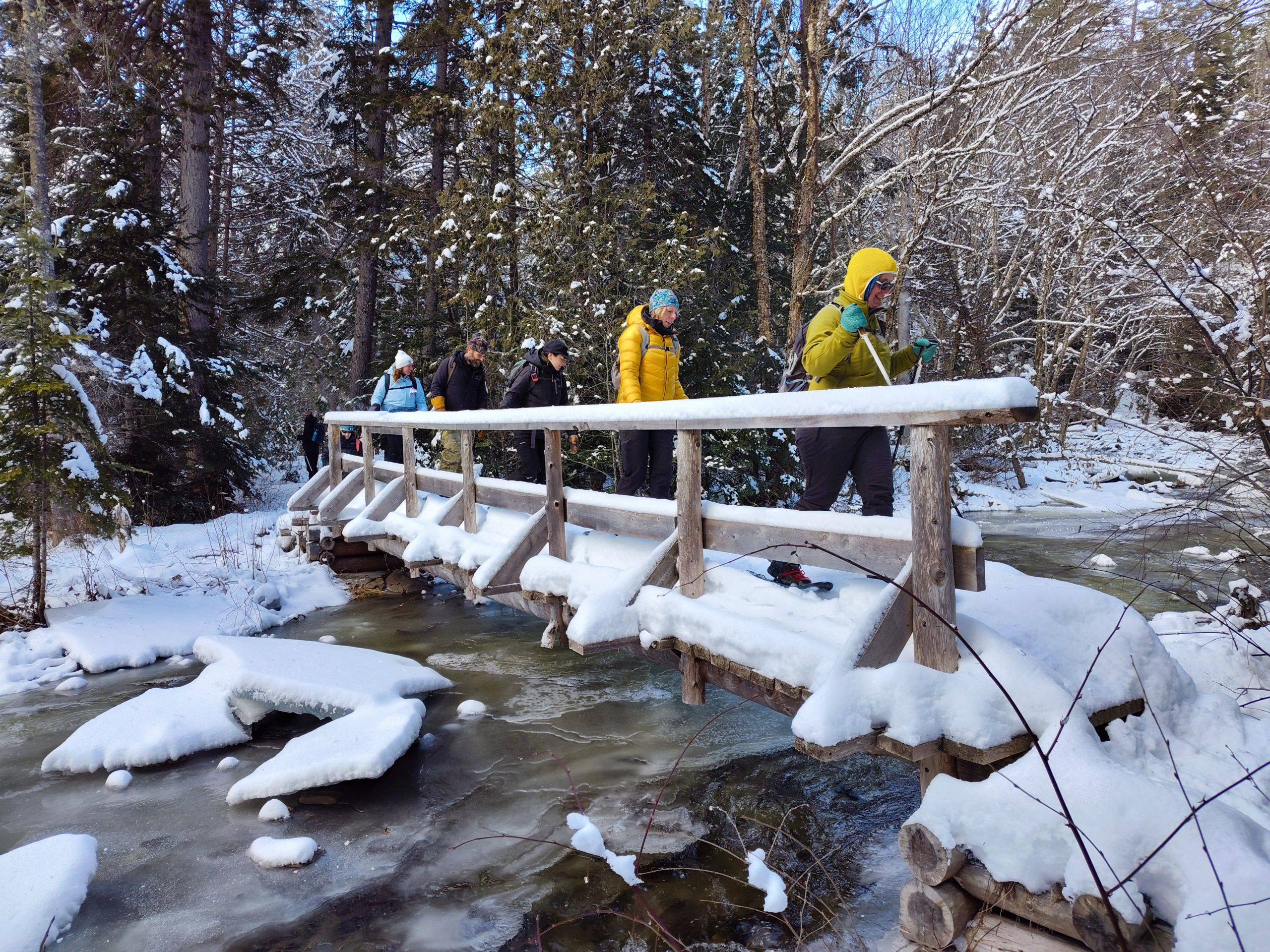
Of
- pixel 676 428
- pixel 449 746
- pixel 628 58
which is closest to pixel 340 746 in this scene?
pixel 449 746

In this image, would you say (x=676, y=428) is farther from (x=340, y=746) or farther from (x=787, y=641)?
(x=340, y=746)

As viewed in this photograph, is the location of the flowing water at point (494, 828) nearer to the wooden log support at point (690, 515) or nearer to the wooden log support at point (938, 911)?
the wooden log support at point (938, 911)

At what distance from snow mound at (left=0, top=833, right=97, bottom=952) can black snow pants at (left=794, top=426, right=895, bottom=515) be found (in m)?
3.94

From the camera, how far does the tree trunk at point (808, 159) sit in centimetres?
1144

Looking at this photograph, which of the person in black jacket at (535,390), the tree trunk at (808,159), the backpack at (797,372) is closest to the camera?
the backpack at (797,372)

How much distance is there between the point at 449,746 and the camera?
17.3 feet

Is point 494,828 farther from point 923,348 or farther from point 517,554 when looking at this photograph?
point 923,348

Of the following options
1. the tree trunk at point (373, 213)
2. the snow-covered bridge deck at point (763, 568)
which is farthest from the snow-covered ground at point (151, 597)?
the tree trunk at point (373, 213)

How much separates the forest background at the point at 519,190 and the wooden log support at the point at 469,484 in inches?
148

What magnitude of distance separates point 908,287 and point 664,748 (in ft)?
48.9

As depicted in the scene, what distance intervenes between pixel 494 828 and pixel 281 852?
1.07 m

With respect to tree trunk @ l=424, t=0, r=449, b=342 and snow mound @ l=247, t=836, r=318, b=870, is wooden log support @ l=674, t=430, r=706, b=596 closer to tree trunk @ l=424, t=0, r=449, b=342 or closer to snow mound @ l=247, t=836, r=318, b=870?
snow mound @ l=247, t=836, r=318, b=870

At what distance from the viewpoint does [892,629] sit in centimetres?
276

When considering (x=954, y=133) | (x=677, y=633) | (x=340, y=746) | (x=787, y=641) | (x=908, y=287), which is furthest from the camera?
(x=908, y=287)
